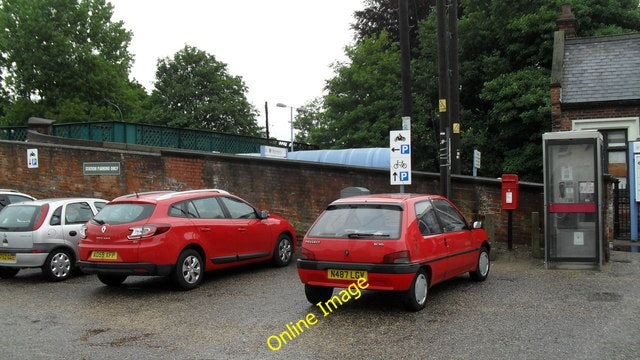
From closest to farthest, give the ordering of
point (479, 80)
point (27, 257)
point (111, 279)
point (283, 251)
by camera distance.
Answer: point (111, 279)
point (27, 257)
point (283, 251)
point (479, 80)

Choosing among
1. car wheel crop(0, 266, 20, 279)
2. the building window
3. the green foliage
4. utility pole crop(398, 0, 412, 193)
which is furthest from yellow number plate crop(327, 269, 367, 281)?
the green foliage

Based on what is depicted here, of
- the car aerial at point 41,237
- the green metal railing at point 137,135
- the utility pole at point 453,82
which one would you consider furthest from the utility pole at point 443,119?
the green metal railing at point 137,135

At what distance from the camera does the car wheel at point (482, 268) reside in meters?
9.58

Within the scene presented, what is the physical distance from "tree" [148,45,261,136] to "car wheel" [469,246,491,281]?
4568 centimetres

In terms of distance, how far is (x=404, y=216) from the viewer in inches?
301

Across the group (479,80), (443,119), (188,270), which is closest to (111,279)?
(188,270)

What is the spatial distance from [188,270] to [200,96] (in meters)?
48.2

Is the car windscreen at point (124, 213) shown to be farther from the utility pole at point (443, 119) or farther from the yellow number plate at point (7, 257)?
the utility pole at point (443, 119)

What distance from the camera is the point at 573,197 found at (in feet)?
37.7

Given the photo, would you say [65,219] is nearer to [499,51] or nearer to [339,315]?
[339,315]

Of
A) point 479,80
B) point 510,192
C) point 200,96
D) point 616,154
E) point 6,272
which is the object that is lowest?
point 6,272

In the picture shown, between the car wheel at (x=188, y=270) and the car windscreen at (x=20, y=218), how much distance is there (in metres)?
3.18

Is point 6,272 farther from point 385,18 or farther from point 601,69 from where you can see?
point 385,18

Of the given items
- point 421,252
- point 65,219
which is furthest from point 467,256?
point 65,219
